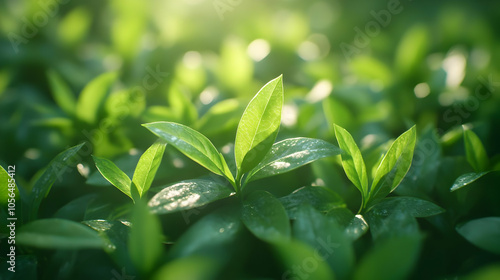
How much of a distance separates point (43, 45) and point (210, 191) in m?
1.50

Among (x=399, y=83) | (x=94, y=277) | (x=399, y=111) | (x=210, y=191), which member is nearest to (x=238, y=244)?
(x=210, y=191)

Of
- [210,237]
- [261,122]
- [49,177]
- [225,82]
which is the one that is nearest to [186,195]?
[210,237]

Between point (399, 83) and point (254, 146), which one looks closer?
point (254, 146)

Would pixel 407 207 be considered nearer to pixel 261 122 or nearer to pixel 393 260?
pixel 393 260

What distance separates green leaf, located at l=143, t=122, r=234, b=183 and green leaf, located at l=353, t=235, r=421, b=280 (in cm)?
32

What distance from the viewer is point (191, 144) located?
29.9 inches

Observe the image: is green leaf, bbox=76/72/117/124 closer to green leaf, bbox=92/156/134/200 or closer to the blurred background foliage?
the blurred background foliage

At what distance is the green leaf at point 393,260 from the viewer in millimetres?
576

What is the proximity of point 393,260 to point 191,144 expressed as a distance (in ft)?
1.41

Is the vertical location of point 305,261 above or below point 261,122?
below

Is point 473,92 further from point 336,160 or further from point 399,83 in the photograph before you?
point 336,160

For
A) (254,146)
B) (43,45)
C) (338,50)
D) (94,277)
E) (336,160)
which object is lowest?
(94,277)

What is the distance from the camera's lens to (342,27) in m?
2.26

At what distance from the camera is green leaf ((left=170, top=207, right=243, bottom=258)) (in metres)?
0.67
